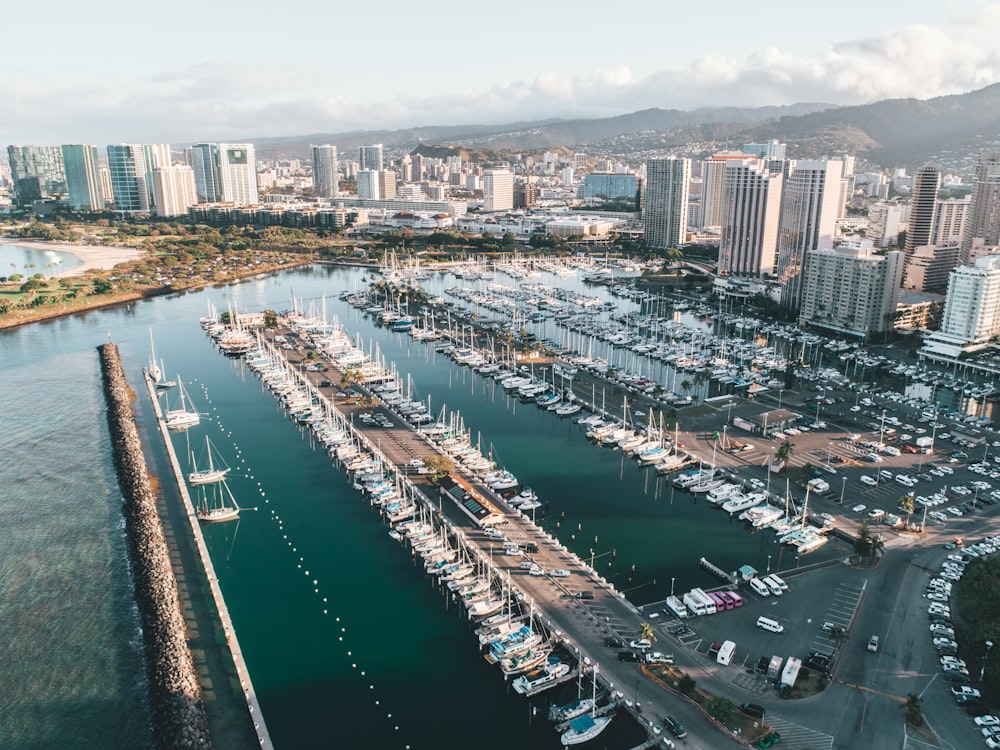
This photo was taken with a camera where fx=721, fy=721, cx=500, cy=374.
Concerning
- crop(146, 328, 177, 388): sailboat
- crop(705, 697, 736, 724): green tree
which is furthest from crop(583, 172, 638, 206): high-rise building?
crop(705, 697, 736, 724): green tree

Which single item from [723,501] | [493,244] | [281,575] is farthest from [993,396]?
[493,244]

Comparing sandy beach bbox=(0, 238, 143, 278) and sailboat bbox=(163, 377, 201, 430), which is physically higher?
sandy beach bbox=(0, 238, 143, 278)

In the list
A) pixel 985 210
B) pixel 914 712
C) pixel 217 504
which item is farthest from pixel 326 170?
pixel 914 712

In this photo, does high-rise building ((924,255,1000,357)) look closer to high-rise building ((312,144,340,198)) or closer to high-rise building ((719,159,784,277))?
high-rise building ((719,159,784,277))

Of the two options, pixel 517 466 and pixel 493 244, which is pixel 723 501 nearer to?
pixel 517 466

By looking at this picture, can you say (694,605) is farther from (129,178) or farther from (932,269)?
(129,178)

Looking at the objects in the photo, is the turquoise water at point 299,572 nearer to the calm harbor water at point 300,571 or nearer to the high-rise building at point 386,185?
the calm harbor water at point 300,571
